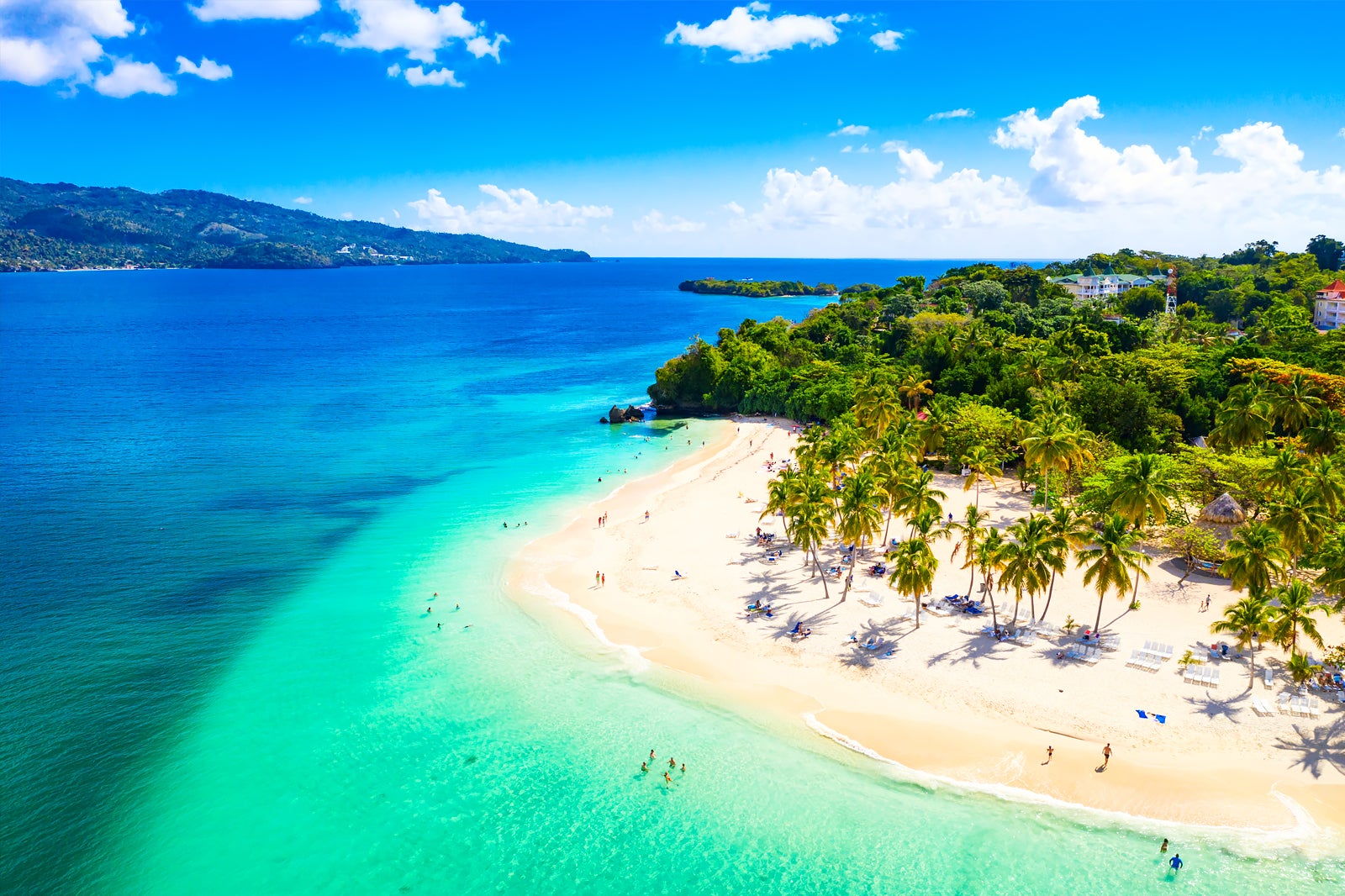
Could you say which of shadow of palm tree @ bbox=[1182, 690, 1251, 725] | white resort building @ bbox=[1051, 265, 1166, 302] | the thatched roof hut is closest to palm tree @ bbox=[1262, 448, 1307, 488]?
the thatched roof hut

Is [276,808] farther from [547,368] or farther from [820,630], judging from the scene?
[547,368]

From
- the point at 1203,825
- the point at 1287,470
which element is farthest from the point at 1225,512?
the point at 1203,825

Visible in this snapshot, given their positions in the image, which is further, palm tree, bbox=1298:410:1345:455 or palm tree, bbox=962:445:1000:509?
palm tree, bbox=962:445:1000:509

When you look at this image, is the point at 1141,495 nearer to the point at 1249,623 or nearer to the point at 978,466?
the point at 1249,623

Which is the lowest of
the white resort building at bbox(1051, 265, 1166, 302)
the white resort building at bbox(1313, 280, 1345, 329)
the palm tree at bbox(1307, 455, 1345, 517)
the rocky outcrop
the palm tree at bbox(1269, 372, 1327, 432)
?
the rocky outcrop

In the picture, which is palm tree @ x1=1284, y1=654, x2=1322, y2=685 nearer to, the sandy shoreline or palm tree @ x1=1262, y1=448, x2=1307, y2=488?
the sandy shoreline

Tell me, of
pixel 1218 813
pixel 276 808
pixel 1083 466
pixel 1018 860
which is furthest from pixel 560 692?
pixel 1083 466
